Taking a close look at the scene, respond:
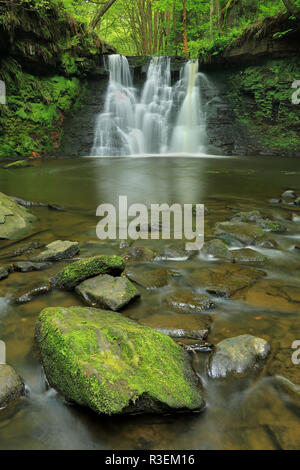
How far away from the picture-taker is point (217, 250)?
358 centimetres

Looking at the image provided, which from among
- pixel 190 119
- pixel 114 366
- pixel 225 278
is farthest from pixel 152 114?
pixel 114 366

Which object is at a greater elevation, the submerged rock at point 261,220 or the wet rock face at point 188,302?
the submerged rock at point 261,220

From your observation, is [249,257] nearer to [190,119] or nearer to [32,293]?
[32,293]

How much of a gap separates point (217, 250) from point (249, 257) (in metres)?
0.37

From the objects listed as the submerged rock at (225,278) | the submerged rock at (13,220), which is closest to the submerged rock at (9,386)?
the submerged rock at (225,278)

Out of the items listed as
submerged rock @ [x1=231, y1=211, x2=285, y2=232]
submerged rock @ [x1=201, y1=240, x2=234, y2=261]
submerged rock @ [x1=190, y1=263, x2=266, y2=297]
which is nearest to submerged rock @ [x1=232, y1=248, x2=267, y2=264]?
submerged rock @ [x1=201, y1=240, x2=234, y2=261]

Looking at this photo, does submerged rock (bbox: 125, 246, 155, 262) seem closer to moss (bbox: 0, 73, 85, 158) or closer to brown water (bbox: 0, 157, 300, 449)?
brown water (bbox: 0, 157, 300, 449)

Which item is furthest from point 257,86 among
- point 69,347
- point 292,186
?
point 69,347

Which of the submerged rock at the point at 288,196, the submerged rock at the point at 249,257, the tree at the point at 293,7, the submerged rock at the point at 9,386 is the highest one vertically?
the tree at the point at 293,7

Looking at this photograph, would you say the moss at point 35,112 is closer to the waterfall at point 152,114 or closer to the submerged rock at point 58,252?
the waterfall at point 152,114

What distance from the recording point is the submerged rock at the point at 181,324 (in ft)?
7.10

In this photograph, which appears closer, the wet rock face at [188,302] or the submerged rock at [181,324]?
the submerged rock at [181,324]

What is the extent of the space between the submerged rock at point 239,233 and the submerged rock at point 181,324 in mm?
1805

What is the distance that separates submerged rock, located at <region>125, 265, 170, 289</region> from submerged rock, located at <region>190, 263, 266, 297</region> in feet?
0.95
